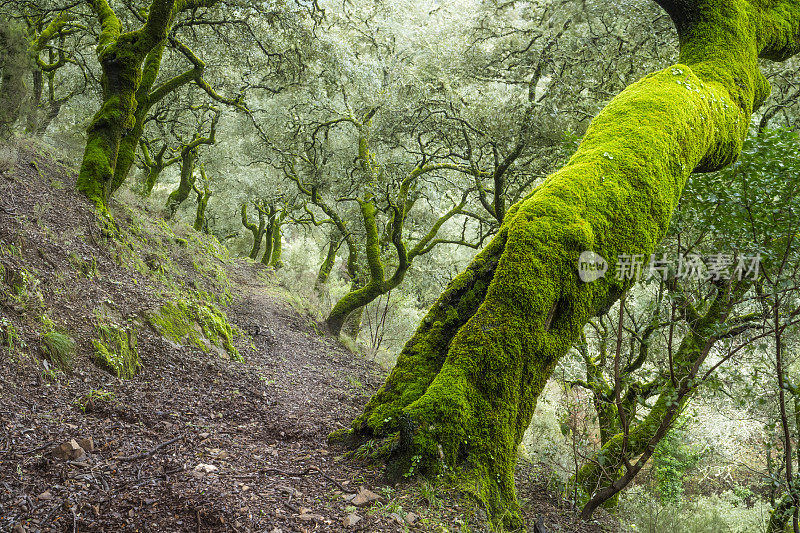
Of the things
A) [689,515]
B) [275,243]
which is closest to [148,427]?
[689,515]

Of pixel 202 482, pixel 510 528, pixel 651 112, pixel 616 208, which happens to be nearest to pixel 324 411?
pixel 202 482

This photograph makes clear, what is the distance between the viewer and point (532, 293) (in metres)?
3.49

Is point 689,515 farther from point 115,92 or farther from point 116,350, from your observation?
point 115,92

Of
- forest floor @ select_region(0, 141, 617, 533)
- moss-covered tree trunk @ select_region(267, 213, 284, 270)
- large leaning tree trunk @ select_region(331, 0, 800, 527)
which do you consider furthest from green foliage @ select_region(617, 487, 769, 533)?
moss-covered tree trunk @ select_region(267, 213, 284, 270)

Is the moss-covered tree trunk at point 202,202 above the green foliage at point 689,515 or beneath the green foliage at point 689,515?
above

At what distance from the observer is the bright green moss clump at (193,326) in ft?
20.6

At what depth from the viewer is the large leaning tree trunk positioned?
11.3ft

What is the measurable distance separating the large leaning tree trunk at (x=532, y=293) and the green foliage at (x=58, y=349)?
2.89m

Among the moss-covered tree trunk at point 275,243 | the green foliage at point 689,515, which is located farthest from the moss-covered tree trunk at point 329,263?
the green foliage at point 689,515

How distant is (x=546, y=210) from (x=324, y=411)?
12.4 ft

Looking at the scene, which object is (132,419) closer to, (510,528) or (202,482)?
(202,482)

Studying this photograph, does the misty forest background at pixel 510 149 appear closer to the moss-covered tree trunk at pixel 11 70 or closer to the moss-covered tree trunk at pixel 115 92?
the moss-covered tree trunk at pixel 11 70

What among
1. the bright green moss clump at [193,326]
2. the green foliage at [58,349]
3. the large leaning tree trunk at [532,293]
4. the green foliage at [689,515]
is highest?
the large leaning tree trunk at [532,293]

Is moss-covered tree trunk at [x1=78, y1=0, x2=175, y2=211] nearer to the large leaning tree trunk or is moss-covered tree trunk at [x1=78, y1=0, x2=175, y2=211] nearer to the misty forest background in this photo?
the misty forest background
